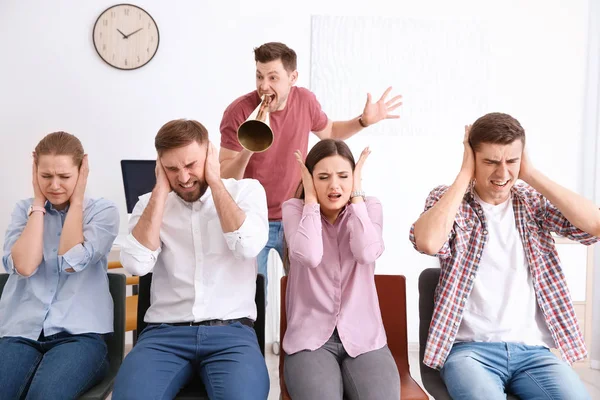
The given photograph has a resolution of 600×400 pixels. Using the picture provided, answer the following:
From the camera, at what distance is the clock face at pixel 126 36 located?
3889 millimetres

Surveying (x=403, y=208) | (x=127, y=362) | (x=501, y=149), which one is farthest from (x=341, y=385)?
(x=403, y=208)

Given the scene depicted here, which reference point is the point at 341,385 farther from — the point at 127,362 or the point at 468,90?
the point at 468,90

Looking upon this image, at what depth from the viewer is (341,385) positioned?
5.65 ft

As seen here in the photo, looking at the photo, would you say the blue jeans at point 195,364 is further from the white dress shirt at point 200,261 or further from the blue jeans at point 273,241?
the blue jeans at point 273,241

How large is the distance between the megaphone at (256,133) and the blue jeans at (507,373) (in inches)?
41.9

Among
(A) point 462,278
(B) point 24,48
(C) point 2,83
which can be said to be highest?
(B) point 24,48

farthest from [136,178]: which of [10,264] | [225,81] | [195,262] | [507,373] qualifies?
[507,373]

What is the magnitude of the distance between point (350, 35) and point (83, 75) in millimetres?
1884

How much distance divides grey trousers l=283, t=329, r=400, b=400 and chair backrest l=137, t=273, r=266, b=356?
0.55 feet

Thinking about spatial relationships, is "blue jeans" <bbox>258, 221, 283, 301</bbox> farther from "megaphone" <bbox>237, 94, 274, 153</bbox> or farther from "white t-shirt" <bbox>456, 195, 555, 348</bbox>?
"white t-shirt" <bbox>456, 195, 555, 348</bbox>

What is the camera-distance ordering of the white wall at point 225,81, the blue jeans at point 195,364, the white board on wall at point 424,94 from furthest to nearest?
the white board on wall at point 424,94 → the white wall at point 225,81 → the blue jeans at point 195,364

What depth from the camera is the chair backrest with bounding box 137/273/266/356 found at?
198 centimetres

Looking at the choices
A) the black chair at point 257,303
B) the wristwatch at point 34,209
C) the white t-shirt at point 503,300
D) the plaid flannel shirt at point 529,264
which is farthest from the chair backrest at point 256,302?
Result: the white t-shirt at point 503,300

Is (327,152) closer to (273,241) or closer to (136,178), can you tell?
(273,241)
